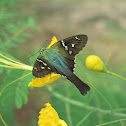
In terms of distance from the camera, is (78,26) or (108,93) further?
(78,26)

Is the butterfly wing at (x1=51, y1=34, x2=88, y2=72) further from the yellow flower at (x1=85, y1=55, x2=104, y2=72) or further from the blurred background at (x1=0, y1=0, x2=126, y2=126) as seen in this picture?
the blurred background at (x1=0, y1=0, x2=126, y2=126)

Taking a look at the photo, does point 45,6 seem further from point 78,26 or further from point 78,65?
point 78,65

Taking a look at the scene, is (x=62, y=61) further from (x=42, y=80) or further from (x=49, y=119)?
(x=49, y=119)

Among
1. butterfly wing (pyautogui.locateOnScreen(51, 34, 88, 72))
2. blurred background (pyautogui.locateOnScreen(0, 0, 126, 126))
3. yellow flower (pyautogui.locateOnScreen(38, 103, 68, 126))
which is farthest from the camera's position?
blurred background (pyautogui.locateOnScreen(0, 0, 126, 126))

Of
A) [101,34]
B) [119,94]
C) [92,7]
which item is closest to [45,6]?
[92,7]

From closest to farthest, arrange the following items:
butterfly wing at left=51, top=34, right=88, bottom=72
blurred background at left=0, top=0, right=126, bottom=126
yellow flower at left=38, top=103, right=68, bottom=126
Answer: yellow flower at left=38, top=103, right=68, bottom=126 < butterfly wing at left=51, top=34, right=88, bottom=72 < blurred background at left=0, top=0, right=126, bottom=126

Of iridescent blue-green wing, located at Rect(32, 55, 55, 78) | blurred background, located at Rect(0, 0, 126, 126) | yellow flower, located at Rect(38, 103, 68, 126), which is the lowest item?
blurred background, located at Rect(0, 0, 126, 126)

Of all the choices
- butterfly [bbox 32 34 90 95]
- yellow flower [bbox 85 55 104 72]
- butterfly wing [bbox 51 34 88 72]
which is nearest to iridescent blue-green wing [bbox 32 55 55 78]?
butterfly [bbox 32 34 90 95]

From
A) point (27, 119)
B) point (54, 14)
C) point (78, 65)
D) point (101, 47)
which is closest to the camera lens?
point (78, 65)
